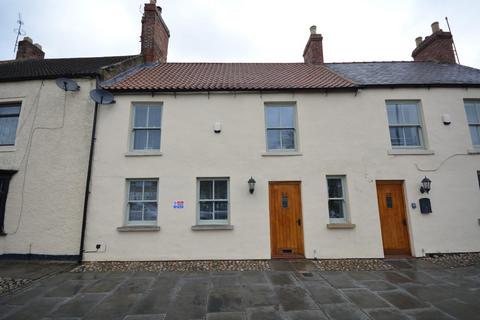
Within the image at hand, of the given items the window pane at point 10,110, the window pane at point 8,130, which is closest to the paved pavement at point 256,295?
the window pane at point 8,130

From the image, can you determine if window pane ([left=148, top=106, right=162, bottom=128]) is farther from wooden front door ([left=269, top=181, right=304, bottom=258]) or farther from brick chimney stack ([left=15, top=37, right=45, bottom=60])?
brick chimney stack ([left=15, top=37, right=45, bottom=60])

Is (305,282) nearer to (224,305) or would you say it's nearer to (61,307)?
(224,305)

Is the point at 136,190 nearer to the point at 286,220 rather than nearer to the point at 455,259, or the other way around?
the point at 286,220

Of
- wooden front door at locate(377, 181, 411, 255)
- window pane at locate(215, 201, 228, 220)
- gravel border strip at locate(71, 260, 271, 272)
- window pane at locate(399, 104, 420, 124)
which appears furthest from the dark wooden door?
window pane at locate(399, 104, 420, 124)

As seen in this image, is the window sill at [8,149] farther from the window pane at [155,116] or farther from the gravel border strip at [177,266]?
the gravel border strip at [177,266]

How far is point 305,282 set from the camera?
566 cm

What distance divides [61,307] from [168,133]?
545cm

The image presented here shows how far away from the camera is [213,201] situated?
7895 millimetres

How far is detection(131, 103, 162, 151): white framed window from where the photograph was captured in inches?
327

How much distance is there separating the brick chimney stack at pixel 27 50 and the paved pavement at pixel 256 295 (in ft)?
44.2

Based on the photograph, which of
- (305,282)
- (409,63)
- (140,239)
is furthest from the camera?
(409,63)

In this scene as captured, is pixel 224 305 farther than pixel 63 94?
No

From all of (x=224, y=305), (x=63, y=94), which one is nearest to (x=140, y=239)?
(x=224, y=305)

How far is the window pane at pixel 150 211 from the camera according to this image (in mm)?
7805
